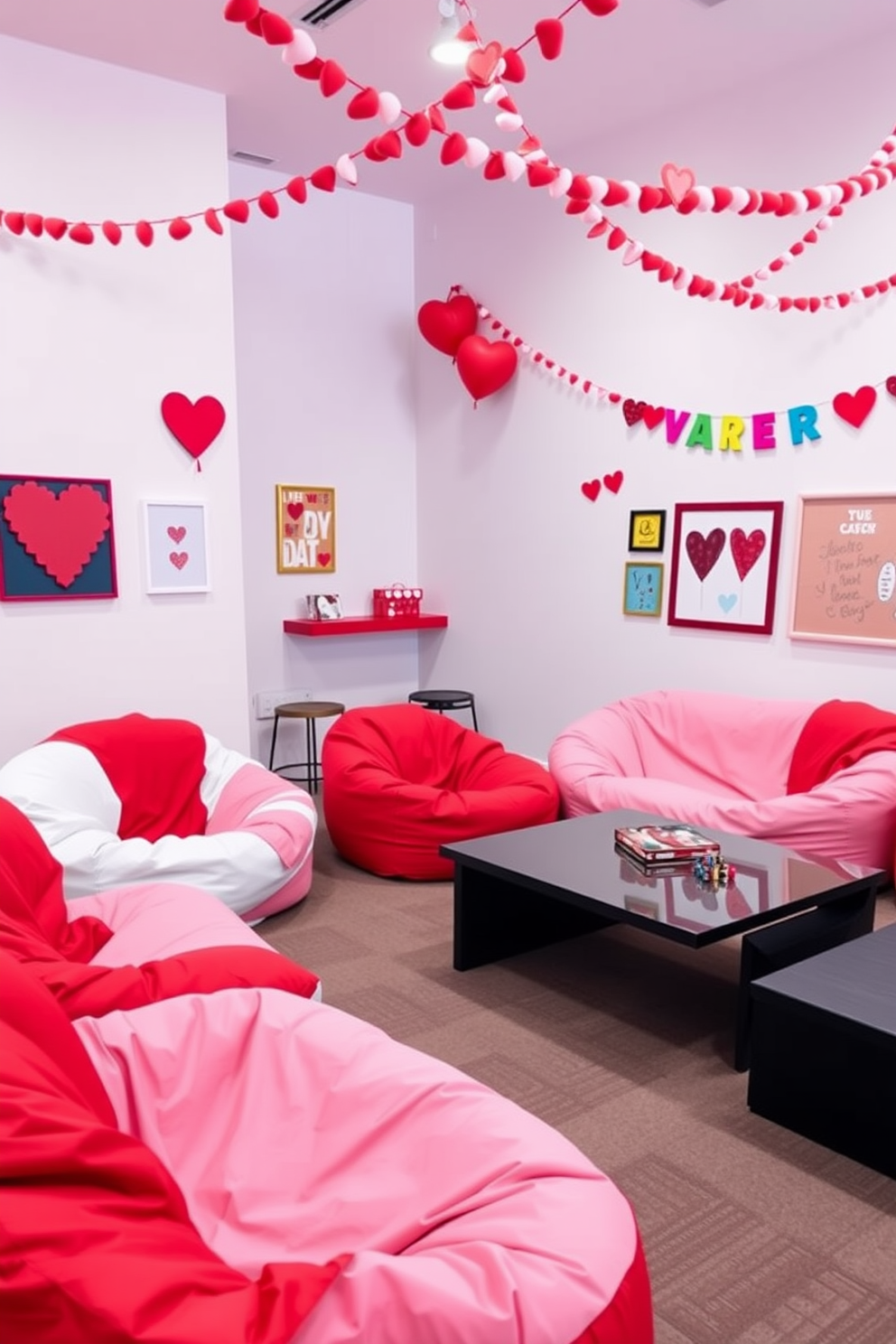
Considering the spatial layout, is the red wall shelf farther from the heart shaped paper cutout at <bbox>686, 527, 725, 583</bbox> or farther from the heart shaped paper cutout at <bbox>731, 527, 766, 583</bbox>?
the heart shaped paper cutout at <bbox>731, 527, 766, 583</bbox>

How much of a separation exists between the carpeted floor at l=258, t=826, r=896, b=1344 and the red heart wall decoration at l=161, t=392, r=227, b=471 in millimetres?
2111

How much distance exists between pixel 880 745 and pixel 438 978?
2021mm

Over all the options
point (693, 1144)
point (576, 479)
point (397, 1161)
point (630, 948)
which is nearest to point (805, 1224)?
point (693, 1144)

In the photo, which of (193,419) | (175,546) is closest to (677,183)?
(193,419)

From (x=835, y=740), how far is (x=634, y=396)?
2093mm

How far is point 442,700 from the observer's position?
19.0ft

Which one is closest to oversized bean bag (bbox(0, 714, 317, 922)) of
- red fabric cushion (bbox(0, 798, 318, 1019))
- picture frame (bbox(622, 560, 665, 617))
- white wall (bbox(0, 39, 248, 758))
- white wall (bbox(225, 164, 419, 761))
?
white wall (bbox(0, 39, 248, 758))

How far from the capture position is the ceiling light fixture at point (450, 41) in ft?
9.86

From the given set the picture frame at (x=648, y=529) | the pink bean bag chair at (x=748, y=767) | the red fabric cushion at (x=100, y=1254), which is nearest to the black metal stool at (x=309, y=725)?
the pink bean bag chair at (x=748, y=767)

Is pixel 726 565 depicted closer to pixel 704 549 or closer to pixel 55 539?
pixel 704 549

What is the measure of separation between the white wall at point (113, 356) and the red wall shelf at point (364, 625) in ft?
3.33

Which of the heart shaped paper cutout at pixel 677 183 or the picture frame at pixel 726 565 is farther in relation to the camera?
the picture frame at pixel 726 565

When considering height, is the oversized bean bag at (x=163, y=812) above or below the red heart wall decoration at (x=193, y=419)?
below

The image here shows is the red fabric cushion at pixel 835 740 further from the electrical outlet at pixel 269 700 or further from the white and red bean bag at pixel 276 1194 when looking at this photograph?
the electrical outlet at pixel 269 700
